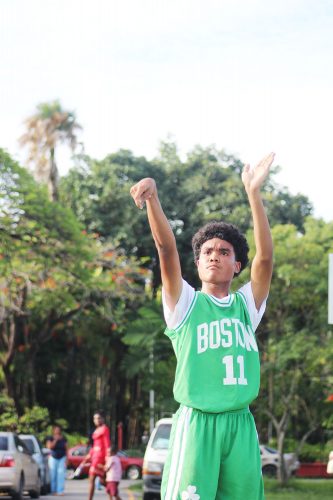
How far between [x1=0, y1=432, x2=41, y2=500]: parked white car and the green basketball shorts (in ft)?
50.3

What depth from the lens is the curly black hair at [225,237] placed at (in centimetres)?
557

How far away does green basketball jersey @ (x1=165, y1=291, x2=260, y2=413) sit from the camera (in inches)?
202

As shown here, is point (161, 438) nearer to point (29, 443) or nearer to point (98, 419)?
point (98, 419)

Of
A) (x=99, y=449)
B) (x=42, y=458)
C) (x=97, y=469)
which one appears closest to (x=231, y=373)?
(x=99, y=449)

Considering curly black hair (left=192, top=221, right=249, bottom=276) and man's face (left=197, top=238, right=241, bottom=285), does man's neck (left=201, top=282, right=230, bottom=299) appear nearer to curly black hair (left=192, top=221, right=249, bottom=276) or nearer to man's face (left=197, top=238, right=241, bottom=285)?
man's face (left=197, top=238, right=241, bottom=285)

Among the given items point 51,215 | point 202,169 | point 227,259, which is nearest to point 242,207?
point 202,169

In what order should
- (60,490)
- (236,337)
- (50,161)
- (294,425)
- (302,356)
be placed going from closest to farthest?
(236,337) → (60,490) → (302,356) → (294,425) → (50,161)

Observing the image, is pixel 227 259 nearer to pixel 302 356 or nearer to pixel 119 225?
pixel 302 356

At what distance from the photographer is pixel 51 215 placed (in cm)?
2470

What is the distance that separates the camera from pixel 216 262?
5.48 m

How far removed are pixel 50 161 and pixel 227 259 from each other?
3533cm

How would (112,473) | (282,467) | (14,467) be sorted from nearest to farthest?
(112,473) < (14,467) < (282,467)

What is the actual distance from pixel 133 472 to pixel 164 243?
32140 millimetres

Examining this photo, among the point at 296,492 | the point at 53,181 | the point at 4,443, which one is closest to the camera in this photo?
the point at 4,443
